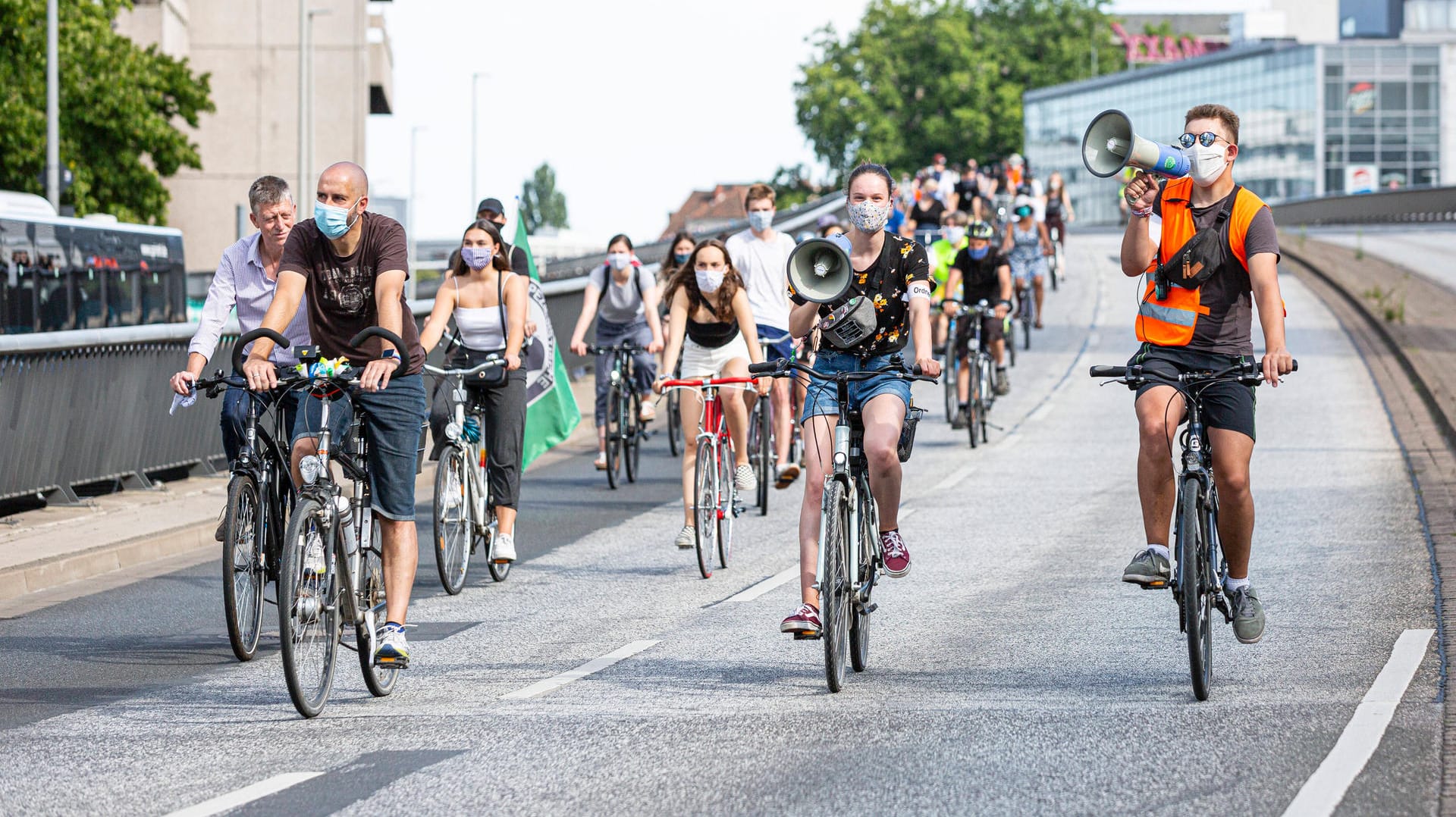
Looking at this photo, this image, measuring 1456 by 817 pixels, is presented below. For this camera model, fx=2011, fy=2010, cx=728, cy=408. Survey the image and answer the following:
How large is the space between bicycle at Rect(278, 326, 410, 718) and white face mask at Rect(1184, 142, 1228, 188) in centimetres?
299

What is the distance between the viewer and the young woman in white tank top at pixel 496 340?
10836mm

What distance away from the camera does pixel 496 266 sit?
1102 cm

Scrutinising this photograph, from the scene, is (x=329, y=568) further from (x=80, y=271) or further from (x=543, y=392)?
(x=80, y=271)

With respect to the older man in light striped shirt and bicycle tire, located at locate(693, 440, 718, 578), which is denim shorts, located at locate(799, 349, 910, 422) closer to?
the older man in light striped shirt

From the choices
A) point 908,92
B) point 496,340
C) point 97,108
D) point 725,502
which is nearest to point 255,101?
point 97,108

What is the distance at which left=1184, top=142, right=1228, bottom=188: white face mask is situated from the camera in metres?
7.43

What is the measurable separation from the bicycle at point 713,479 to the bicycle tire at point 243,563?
2.96m

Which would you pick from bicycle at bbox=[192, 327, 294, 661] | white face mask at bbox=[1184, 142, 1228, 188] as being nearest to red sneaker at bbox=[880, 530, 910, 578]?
white face mask at bbox=[1184, 142, 1228, 188]

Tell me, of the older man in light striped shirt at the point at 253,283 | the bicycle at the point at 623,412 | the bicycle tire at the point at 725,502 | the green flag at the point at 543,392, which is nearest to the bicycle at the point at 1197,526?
the older man in light striped shirt at the point at 253,283

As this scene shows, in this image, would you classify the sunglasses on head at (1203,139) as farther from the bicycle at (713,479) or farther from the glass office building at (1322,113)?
the glass office building at (1322,113)

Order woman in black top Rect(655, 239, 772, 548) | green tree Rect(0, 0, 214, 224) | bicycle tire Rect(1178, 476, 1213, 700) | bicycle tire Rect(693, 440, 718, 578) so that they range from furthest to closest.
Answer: green tree Rect(0, 0, 214, 224)
woman in black top Rect(655, 239, 772, 548)
bicycle tire Rect(693, 440, 718, 578)
bicycle tire Rect(1178, 476, 1213, 700)

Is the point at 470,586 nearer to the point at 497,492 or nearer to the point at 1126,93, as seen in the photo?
the point at 497,492

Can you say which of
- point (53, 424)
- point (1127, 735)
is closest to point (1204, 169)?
point (1127, 735)

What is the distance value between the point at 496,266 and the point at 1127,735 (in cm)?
547
